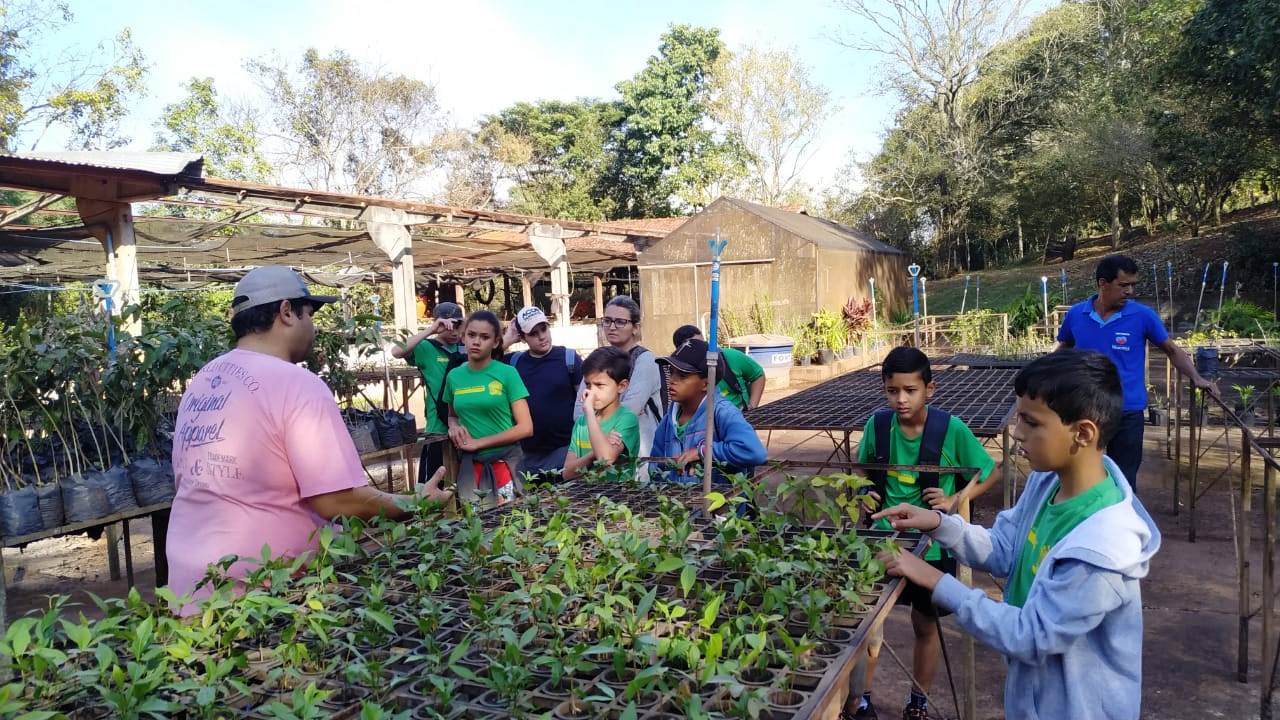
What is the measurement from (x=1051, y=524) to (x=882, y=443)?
50.9 inches

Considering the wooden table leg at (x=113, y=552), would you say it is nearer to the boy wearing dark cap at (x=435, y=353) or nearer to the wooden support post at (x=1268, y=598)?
the boy wearing dark cap at (x=435, y=353)

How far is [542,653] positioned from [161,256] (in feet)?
47.7

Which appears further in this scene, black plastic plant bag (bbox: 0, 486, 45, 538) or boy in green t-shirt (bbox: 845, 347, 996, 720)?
black plastic plant bag (bbox: 0, 486, 45, 538)

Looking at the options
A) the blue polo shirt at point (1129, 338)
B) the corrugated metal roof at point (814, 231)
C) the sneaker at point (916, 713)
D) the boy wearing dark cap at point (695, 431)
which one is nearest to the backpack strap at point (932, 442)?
the boy wearing dark cap at point (695, 431)

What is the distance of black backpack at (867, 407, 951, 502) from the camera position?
304 centimetres

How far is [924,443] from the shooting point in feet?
10.00

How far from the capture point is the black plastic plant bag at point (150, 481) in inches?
156

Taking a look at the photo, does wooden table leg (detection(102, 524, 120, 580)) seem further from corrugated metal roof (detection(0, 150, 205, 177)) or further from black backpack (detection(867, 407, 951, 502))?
black backpack (detection(867, 407, 951, 502))

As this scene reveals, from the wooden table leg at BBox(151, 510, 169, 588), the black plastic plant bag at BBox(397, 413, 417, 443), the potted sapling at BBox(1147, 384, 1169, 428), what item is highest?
the black plastic plant bag at BBox(397, 413, 417, 443)

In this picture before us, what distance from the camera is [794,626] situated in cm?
168

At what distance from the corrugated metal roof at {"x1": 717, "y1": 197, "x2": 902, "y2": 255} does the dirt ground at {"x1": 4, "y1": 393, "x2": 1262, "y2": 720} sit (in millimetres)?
9981

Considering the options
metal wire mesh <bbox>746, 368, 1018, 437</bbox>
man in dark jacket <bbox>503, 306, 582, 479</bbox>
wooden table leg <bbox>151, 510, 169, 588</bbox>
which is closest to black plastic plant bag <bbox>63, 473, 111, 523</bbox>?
wooden table leg <bbox>151, 510, 169, 588</bbox>

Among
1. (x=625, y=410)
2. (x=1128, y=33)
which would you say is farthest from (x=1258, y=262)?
(x=625, y=410)

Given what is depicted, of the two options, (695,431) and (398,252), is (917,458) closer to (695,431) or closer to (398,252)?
(695,431)
